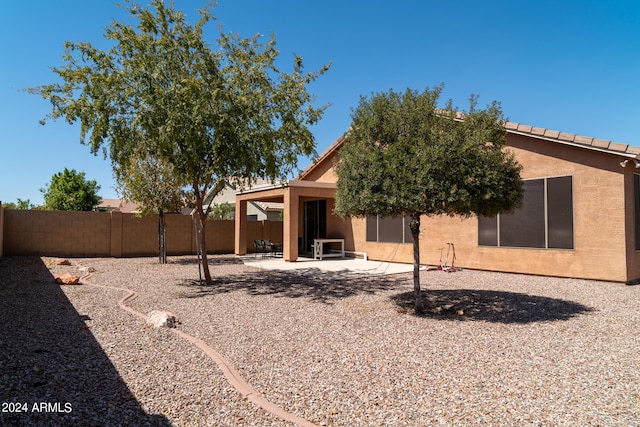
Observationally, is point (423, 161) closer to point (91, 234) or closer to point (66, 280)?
point (66, 280)

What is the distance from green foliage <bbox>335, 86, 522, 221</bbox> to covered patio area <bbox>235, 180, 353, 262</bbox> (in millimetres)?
7317

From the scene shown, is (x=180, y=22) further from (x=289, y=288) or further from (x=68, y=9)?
(x=289, y=288)

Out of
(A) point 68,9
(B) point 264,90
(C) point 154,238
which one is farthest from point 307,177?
(A) point 68,9

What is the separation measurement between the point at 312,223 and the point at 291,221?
493 cm

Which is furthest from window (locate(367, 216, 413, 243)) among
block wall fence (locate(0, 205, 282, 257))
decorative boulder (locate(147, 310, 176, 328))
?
decorative boulder (locate(147, 310, 176, 328))

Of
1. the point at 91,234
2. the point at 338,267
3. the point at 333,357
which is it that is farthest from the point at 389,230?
the point at 91,234

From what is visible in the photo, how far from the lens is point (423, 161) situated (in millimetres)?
6934

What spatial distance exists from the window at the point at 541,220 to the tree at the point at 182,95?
7.28 meters

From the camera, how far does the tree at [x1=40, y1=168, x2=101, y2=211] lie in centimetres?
3588

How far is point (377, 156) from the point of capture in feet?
24.2

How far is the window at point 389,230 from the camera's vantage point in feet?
53.1

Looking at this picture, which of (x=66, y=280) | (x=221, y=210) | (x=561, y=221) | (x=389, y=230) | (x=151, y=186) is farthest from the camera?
(x=221, y=210)

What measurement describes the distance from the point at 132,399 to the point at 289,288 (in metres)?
7.03

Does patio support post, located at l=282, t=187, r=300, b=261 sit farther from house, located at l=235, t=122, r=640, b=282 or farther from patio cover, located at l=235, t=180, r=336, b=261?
house, located at l=235, t=122, r=640, b=282
